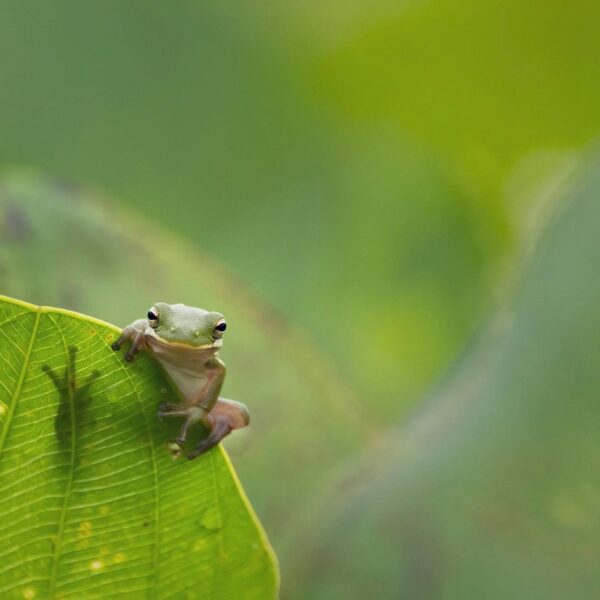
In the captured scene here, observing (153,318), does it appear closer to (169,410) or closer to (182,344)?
(182,344)

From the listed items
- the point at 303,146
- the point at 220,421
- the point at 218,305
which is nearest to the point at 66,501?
the point at 220,421

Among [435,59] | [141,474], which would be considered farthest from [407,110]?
[141,474]

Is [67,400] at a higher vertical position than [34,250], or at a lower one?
higher

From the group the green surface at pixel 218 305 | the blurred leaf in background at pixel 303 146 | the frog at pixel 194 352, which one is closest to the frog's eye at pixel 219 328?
the frog at pixel 194 352

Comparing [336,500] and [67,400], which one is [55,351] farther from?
[336,500]

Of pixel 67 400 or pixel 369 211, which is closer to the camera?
pixel 67 400

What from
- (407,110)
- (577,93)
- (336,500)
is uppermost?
(577,93)

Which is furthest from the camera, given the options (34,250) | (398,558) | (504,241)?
(504,241)

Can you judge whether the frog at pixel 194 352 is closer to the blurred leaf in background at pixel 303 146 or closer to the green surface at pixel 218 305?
the green surface at pixel 218 305
